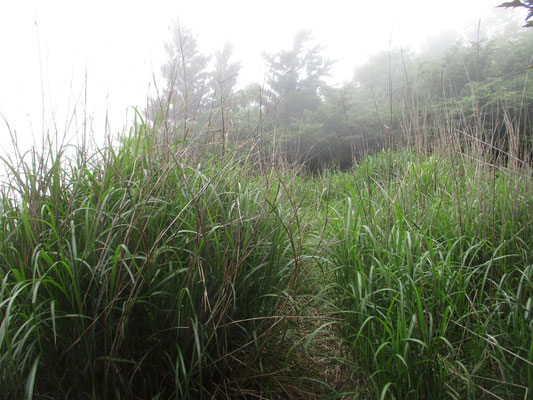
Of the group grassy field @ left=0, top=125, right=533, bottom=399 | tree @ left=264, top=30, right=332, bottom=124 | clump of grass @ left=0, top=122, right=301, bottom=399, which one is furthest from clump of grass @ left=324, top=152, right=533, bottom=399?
tree @ left=264, top=30, right=332, bottom=124

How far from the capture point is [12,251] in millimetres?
1172

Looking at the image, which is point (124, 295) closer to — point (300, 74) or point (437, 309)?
point (437, 309)

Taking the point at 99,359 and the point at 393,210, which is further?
the point at 393,210

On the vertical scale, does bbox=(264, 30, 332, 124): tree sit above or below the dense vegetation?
above

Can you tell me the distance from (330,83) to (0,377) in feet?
40.7

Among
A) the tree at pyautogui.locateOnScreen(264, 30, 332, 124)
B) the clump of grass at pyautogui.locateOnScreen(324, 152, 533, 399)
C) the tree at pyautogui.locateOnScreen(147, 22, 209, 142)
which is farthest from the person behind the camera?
the tree at pyautogui.locateOnScreen(264, 30, 332, 124)

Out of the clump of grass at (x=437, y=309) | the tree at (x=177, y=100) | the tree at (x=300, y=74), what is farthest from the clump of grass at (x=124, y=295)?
the tree at (x=300, y=74)

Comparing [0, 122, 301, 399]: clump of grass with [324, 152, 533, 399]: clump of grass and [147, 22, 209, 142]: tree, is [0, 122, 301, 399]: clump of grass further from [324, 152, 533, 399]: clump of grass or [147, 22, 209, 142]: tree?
[324, 152, 533, 399]: clump of grass

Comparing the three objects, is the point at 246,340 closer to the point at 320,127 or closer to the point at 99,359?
the point at 99,359

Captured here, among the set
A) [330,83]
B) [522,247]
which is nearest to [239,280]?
[522,247]

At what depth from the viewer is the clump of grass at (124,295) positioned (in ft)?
3.38

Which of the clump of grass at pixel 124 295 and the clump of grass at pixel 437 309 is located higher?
the clump of grass at pixel 124 295

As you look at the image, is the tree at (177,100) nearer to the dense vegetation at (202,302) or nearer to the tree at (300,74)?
the dense vegetation at (202,302)

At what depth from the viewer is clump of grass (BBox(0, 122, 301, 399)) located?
3.38ft
